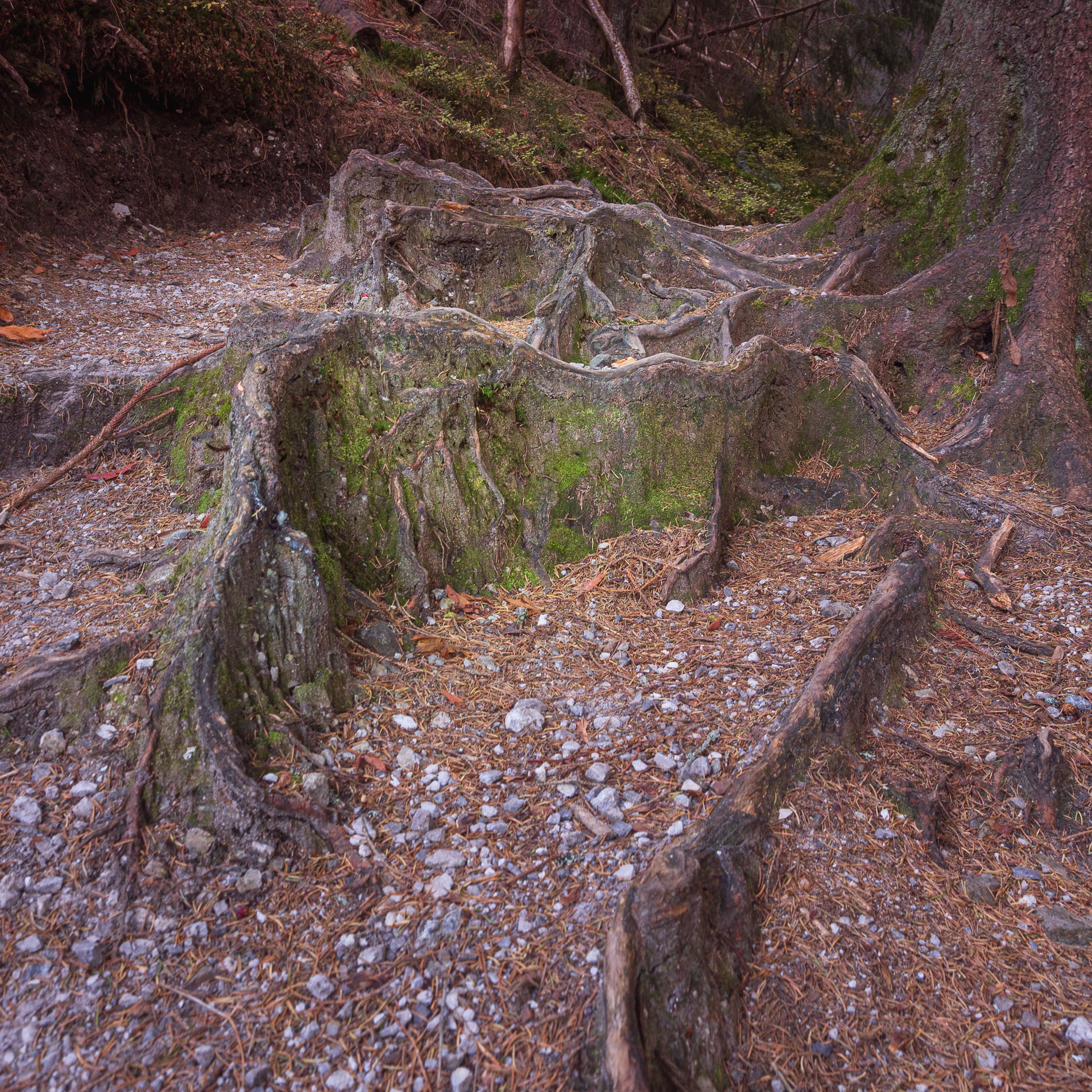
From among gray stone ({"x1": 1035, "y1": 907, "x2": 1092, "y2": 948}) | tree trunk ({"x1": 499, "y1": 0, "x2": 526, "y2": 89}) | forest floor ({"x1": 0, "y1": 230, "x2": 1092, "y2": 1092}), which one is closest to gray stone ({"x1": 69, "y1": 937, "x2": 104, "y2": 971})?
forest floor ({"x1": 0, "y1": 230, "x2": 1092, "y2": 1092})

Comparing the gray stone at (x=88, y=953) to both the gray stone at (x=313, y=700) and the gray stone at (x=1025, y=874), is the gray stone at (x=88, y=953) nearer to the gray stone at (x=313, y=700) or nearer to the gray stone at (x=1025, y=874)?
the gray stone at (x=313, y=700)

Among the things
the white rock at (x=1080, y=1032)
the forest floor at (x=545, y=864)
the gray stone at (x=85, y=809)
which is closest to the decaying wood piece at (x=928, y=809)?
the forest floor at (x=545, y=864)

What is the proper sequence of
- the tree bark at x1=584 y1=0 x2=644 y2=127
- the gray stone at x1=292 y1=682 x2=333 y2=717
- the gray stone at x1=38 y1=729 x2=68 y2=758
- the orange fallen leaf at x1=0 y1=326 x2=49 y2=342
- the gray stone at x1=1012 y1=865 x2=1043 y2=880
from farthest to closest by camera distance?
the tree bark at x1=584 y1=0 x2=644 y2=127, the orange fallen leaf at x1=0 y1=326 x2=49 y2=342, the gray stone at x1=292 y1=682 x2=333 y2=717, the gray stone at x1=38 y1=729 x2=68 y2=758, the gray stone at x1=1012 y1=865 x2=1043 y2=880

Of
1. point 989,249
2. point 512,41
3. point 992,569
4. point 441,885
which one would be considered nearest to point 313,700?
point 441,885

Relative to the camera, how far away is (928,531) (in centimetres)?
454

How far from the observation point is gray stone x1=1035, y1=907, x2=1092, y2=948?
2.42 m

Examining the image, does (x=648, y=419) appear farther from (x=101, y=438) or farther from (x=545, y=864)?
(x=101, y=438)

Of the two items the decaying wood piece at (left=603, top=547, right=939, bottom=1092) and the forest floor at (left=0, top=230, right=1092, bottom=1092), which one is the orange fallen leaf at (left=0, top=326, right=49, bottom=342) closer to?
the forest floor at (left=0, top=230, right=1092, bottom=1092)

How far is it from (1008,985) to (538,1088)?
1501 mm

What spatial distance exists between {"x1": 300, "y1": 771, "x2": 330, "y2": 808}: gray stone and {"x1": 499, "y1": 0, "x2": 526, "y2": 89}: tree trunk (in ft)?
42.3

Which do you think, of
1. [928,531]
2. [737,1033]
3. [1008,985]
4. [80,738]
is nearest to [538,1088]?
[737,1033]

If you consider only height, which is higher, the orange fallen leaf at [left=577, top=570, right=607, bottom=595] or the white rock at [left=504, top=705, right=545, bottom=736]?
the orange fallen leaf at [left=577, top=570, right=607, bottom=595]

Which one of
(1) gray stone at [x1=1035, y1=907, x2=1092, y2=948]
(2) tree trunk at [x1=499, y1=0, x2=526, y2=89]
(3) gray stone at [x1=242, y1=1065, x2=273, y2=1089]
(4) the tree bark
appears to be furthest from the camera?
(4) the tree bark

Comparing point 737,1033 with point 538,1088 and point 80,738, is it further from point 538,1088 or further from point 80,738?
point 80,738
